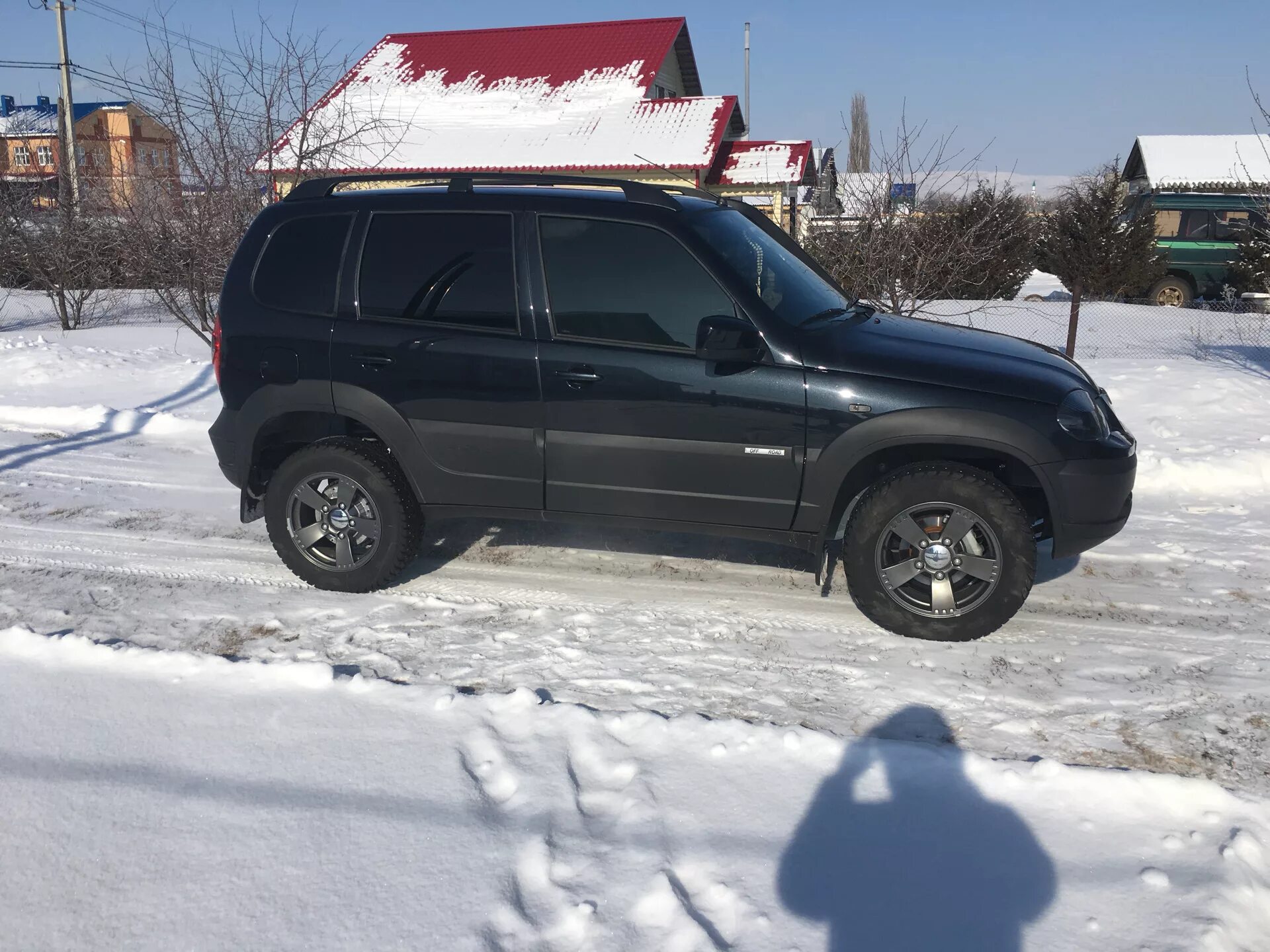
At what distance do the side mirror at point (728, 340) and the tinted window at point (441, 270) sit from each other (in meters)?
0.93

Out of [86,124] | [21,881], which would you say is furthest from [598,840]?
[86,124]

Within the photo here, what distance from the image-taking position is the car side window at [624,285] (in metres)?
4.35

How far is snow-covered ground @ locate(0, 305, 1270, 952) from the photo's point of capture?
2.70 metres

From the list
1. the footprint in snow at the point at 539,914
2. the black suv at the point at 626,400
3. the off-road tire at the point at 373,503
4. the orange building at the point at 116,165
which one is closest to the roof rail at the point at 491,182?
the black suv at the point at 626,400

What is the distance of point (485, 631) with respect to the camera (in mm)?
4539

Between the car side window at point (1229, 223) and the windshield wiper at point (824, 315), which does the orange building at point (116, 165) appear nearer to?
the windshield wiper at point (824, 315)

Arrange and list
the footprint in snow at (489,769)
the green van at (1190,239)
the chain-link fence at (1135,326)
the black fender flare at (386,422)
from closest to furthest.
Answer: the footprint in snow at (489,769), the black fender flare at (386,422), the chain-link fence at (1135,326), the green van at (1190,239)

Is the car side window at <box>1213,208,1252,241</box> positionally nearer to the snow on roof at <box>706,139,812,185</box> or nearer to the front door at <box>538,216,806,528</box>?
the snow on roof at <box>706,139,812,185</box>

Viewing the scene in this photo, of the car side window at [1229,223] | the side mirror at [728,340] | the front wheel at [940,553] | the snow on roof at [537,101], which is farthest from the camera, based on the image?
the snow on roof at [537,101]

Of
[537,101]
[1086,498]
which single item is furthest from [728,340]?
[537,101]

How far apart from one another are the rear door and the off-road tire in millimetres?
170

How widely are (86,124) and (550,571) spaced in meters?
49.1

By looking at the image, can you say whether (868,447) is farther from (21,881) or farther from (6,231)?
(6,231)

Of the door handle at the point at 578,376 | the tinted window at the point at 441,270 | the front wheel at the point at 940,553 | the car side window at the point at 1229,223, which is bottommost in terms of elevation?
the front wheel at the point at 940,553
